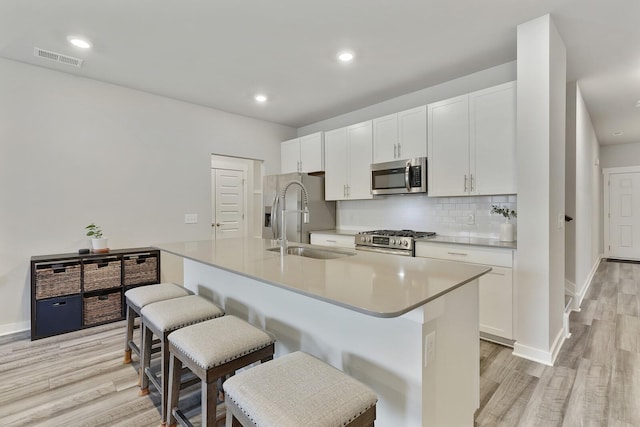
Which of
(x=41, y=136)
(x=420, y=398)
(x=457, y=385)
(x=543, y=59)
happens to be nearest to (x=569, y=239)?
(x=543, y=59)

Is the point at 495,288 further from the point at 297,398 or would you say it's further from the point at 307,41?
the point at 307,41

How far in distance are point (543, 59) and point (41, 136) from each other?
15.4 ft

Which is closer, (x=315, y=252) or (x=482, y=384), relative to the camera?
(x=482, y=384)

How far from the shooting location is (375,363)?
1.39m

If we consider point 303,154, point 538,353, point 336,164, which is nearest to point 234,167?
point 303,154

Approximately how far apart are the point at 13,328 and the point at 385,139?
4.48 metres

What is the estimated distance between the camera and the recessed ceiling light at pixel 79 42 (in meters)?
2.66

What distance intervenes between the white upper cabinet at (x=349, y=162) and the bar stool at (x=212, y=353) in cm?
290

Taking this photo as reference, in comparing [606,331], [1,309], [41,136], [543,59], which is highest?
[543,59]

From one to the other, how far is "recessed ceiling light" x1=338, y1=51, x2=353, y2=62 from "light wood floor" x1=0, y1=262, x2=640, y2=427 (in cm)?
292

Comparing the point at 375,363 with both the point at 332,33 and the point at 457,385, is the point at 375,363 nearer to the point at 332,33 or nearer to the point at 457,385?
the point at 457,385

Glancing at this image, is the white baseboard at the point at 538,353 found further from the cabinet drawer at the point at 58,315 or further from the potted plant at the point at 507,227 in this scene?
the cabinet drawer at the point at 58,315

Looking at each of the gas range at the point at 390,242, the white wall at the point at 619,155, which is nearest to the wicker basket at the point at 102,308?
the gas range at the point at 390,242

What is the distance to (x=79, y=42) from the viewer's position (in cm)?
272
